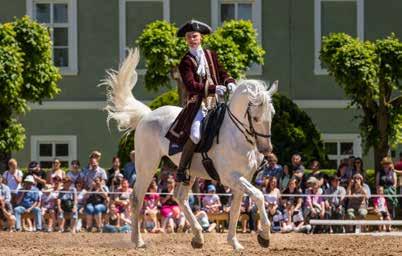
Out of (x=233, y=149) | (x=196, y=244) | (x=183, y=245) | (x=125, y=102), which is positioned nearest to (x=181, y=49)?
(x=125, y=102)

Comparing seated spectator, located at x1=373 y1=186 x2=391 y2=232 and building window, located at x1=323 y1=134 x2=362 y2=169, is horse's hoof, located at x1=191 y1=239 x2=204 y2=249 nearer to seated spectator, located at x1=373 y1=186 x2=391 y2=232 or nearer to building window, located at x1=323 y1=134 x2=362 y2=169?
seated spectator, located at x1=373 y1=186 x2=391 y2=232

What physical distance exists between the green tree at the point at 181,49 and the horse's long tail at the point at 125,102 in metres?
8.87

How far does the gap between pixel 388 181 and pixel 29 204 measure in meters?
6.53

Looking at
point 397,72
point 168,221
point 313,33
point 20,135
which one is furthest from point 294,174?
point 313,33

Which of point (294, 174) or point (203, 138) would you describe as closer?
point (203, 138)

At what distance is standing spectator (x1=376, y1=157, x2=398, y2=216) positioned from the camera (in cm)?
2473

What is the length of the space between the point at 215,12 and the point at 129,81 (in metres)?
15.0

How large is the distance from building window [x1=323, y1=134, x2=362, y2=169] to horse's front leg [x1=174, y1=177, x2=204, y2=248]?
16212mm

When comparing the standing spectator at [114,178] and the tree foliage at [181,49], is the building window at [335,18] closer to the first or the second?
the tree foliage at [181,49]

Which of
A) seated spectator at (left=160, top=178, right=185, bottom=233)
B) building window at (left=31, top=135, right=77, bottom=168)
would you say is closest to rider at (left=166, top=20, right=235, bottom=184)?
seated spectator at (left=160, top=178, right=185, bottom=233)

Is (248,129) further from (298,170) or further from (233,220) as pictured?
(298,170)

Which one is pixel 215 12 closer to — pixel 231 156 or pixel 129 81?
pixel 129 81

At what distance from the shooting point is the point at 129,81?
1952cm

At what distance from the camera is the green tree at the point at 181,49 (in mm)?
28812
